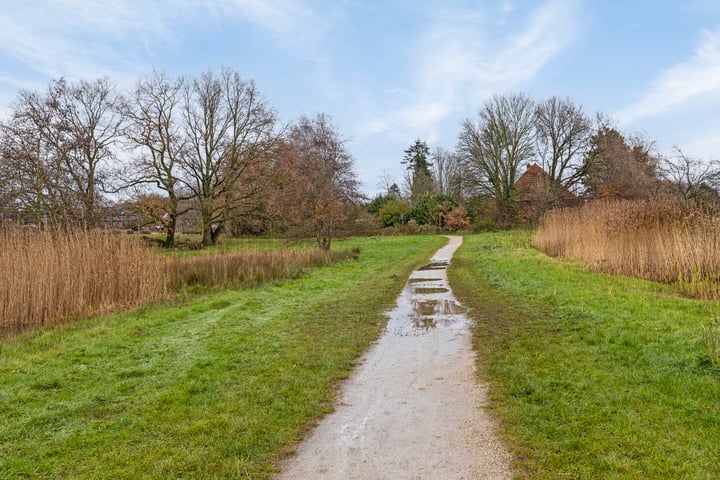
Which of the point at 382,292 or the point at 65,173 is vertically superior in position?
the point at 65,173

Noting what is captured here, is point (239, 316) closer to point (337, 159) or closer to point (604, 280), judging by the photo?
point (604, 280)

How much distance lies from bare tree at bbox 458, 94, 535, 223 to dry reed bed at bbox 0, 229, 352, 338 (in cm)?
3166

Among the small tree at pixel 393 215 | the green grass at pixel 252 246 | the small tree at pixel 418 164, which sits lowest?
the green grass at pixel 252 246

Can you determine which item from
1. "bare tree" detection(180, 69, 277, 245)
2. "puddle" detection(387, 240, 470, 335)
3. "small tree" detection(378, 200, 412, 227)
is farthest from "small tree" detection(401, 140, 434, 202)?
"puddle" detection(387, 240, 470, 335)

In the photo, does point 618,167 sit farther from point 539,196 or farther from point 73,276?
point 73,276

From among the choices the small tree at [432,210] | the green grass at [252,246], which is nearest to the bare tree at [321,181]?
the green grass at [252,246]

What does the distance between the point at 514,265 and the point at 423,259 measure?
5360mm

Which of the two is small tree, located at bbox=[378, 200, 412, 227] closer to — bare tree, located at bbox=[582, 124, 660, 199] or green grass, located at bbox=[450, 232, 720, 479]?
bare tree, located at bbox=[582, 124, 660, 199]

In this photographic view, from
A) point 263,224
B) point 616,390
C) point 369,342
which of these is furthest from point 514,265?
point 263,224

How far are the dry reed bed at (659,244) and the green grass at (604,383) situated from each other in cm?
181

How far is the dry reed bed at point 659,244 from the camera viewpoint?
9.23 m

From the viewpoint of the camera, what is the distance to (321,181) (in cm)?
1873

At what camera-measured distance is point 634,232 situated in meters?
11.4

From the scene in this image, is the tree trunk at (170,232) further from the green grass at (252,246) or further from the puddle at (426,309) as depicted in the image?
the puddle at (426,309)
